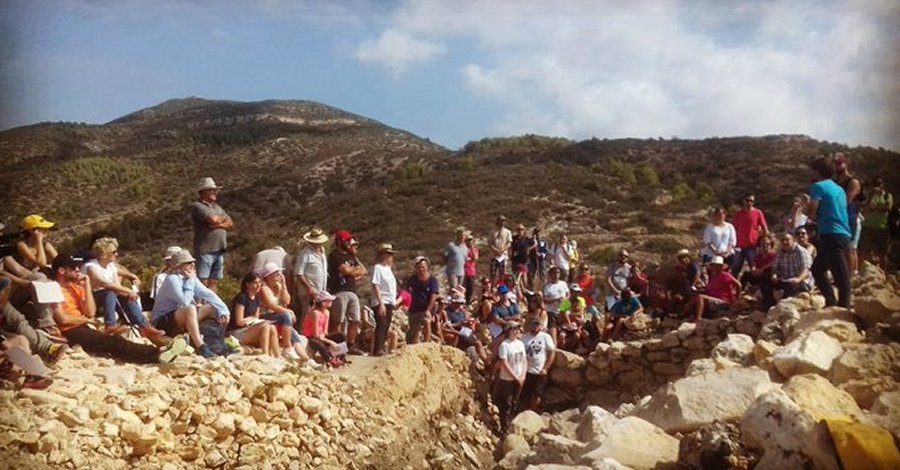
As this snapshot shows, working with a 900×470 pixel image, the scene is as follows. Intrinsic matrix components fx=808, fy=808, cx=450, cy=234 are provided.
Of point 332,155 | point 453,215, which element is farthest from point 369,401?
point 332,155

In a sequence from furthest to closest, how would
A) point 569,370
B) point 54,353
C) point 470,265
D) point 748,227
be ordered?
1. point 470,265
2. point 569,370
3. point 748,227
4. point 54,353

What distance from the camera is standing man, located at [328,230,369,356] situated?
8414mm

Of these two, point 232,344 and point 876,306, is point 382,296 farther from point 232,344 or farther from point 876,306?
point 876,306

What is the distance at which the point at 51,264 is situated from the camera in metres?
7.05

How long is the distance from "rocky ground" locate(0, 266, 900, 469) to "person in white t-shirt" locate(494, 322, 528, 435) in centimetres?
71

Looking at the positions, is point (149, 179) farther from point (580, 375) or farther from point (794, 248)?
point (794, 248)

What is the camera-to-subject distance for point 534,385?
980 centimetres

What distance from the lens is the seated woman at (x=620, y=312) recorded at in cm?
1059

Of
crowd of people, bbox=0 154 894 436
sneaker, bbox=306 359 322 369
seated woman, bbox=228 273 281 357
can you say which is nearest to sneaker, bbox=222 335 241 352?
crowd of people, bbox=0 154 894 436

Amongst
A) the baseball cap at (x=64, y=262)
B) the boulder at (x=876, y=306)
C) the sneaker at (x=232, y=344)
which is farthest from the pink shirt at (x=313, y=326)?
the boulder at (x=876, y=306)

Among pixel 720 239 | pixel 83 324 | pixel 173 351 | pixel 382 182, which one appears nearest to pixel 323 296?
pixel 173 351

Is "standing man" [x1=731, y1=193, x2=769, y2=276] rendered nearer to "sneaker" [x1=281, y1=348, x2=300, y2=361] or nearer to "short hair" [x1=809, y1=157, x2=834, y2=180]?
"short hair" [x1=809, y1=157, x2=834, y2=180]

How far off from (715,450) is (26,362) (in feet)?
15.0

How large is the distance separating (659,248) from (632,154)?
17.6 metres
